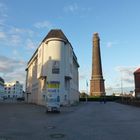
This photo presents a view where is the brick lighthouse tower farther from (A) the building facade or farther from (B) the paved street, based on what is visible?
(B) the paved street

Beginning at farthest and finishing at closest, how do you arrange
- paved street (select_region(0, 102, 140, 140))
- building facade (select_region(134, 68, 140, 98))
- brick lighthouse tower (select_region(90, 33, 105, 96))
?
brick lighthouse tower (select_region(90, 33, 105, 96)), building facade (select_region(134, 68, 140, 98)), paved street (select_region(0, 102, 140, 140))

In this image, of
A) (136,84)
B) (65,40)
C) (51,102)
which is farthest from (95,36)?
(51,102)

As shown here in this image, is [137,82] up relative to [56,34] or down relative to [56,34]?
down

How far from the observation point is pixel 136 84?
9588 cm

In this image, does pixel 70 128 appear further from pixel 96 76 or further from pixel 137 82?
pixel 96 76

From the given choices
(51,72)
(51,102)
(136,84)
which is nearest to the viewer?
(51,102)

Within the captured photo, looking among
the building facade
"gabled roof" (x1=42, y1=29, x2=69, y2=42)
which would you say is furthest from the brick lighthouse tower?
"gabled roof" (x1=42, y1=29, x2=69, y2=42)

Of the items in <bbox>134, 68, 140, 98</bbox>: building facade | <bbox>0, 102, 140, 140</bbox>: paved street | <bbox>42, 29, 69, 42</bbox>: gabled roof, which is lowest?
<bbox>0, 102, 140, 140</bbox>: paved street

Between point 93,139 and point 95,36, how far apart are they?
109 metres

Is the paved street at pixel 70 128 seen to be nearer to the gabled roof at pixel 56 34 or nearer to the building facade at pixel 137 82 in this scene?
the gabled roof at pixel 56 34

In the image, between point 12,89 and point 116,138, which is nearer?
point 116,138

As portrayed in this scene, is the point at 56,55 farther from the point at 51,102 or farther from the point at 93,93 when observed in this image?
the point at 93,93

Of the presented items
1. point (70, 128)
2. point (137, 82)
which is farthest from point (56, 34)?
point (137, 82)

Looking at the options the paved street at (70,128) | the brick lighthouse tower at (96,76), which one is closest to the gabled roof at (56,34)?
the paved street at (70,128)
